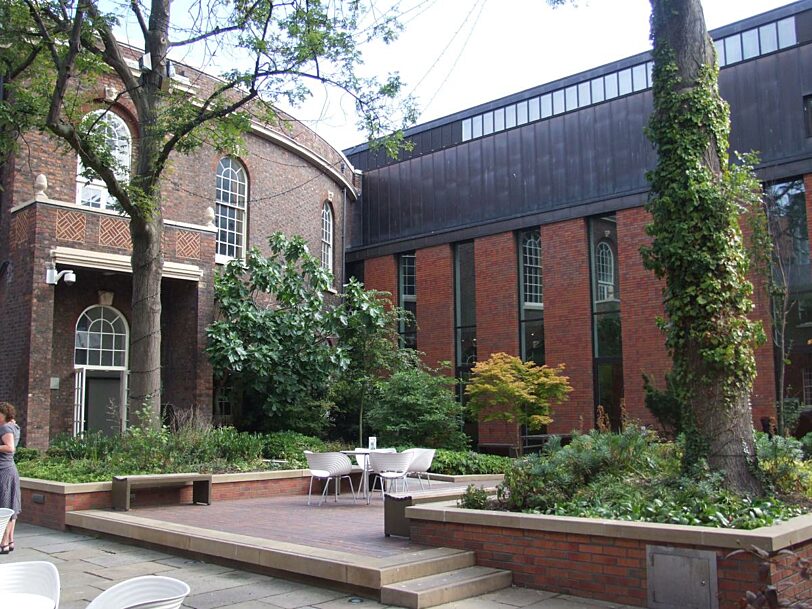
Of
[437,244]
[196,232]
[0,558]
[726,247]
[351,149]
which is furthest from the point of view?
[351,149]

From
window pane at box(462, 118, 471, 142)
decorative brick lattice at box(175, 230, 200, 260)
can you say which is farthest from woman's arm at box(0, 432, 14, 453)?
window pane at box(462, 118, 471, 142)

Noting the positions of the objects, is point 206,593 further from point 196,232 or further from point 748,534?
point 196,232

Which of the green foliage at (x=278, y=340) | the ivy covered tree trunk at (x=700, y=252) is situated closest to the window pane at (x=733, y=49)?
the green foliage at (x=278, y=340)

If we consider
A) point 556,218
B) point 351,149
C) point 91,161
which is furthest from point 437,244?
point 91,161

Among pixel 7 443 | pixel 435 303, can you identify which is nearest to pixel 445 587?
pixel 7 443

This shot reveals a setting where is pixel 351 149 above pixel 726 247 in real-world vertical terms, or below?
above

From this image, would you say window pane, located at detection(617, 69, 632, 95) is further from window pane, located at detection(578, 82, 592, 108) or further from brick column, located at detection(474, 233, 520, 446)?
brick column, located at detection(474, 233, 520, 446)

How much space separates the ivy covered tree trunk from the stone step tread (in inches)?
97.3

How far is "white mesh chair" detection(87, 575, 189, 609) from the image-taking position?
13.4 ft

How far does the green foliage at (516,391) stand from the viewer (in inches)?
779

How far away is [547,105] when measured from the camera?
26766 millimetres

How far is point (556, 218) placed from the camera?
22.5m

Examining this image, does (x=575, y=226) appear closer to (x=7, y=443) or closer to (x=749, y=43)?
(x=749, y=43)

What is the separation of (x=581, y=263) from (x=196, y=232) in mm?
10432
